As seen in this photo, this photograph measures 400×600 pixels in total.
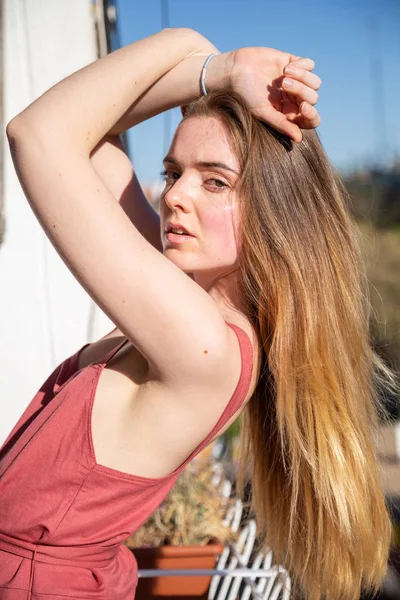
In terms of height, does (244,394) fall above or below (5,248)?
above

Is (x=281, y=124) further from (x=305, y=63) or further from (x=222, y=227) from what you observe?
(x=222, y=227)

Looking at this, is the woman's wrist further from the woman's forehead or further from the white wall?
the white wall

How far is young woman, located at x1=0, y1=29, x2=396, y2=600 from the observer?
1234 millimetres

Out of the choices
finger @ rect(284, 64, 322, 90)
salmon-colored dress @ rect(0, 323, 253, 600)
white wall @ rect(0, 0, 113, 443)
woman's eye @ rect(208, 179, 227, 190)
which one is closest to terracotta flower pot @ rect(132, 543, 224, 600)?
white wall @ rect(0, 0, 113, 443)

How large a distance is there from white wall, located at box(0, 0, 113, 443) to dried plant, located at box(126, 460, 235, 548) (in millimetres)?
630

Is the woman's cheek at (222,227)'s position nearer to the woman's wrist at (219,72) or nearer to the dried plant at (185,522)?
the woman's wrist at (219,72)

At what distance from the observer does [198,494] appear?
9.16 feet

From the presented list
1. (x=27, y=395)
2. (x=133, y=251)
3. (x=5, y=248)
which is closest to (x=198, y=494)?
(x=27, y=395)

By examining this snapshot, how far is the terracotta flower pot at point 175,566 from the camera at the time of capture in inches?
90.0

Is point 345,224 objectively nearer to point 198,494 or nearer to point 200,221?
point 200,221

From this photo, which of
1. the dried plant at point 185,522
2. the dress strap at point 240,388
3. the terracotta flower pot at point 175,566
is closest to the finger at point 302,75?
the dress strap at point 240,388

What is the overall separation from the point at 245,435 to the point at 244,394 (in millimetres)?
554

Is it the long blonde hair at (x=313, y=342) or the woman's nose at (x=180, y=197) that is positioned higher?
the woman's nose at (x=180, y=197)

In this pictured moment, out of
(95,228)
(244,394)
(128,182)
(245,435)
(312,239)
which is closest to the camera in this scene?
(95,228)
